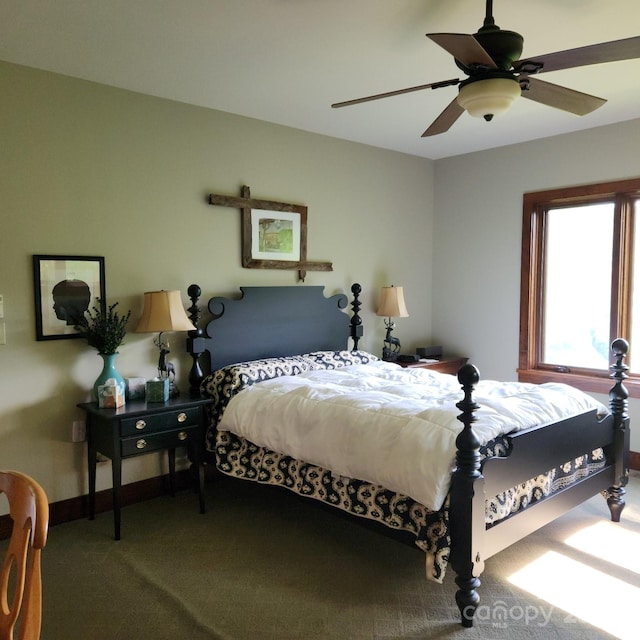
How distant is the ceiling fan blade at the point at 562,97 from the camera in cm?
232

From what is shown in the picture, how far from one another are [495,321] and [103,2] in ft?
12.8

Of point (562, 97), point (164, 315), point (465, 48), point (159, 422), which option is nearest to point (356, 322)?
point (164, 315)

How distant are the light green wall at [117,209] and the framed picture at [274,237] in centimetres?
8

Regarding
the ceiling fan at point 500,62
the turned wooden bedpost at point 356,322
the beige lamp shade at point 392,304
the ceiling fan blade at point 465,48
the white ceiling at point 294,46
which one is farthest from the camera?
the beige lamp shade at point 392,304

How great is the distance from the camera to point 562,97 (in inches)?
94.6

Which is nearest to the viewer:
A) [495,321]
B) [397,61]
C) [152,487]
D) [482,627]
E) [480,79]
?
[480,79]

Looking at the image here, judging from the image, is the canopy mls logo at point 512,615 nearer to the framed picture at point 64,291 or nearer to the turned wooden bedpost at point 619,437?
the turned wooden bedpost at point 619,437

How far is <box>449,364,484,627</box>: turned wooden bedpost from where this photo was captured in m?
2.20

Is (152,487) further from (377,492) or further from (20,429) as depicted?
(377,492)

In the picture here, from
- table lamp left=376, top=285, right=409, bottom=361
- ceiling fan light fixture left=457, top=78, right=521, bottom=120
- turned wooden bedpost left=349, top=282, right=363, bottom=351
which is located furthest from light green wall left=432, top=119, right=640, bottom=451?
ceiling fan light fixture left=457, top=78, right=521, bottom=120

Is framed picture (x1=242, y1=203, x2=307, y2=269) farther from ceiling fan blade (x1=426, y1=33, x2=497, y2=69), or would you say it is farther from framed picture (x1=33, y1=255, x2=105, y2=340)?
ceiling fan blade (x1=426, y1=33, x2=497, y2=69)

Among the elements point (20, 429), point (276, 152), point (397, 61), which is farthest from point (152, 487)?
point (397, 61)

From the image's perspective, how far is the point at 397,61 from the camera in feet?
9.78

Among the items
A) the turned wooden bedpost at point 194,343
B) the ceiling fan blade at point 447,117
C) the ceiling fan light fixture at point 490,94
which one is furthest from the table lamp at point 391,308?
the ceiling fan light fixture at point 490,94
